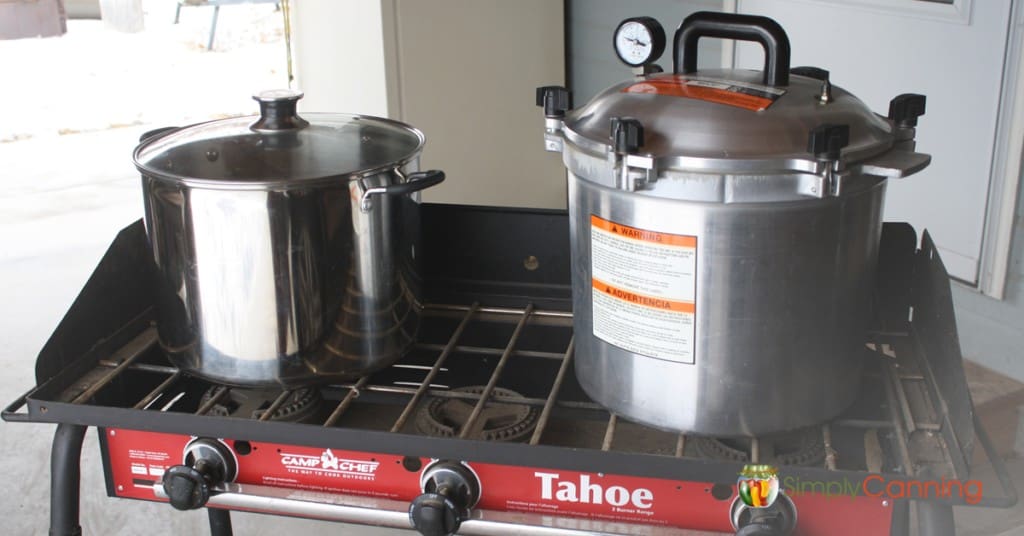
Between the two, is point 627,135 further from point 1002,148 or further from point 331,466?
point 1002,148

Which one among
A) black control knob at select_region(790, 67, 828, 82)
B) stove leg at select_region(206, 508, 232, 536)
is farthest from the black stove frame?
stove leg at select_region(206, 508, 232, 536)

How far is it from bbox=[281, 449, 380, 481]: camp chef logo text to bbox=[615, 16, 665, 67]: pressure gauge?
47 centimetres

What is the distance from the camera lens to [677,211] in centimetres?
86

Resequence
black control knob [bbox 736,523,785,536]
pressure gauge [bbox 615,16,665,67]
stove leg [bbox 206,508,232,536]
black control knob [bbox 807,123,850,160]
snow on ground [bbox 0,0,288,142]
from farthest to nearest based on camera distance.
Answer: snow on ground [bbox 0,0,288,142]
stove leg [bbox 206,508,232,536]
pressure gauge [bbox 615,16,665,67]
black control knob [bbox 736,523,785,536]
black control knob [bbox 807,123,850,160]

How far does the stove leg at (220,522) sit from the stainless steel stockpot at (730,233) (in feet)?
2.71

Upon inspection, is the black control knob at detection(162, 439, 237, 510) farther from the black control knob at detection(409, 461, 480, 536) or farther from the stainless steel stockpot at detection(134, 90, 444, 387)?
the black control knob at detection(409, 461, 480, 536)

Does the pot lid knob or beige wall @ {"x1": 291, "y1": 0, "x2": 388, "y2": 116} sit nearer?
the pot lid knob

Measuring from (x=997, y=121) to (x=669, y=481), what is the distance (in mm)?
1781

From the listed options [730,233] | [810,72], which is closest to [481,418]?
[730,233]

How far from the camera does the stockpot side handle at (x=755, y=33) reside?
0.91 meters

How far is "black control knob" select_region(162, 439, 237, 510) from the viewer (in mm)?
1025

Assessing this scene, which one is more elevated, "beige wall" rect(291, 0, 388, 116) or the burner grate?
"beige wall" rect(291, 0, 388, 116)

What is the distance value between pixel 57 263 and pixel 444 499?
11.4ft

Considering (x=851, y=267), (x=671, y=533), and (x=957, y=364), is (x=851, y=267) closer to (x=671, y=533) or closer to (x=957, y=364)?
(x=957, y=364)
